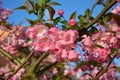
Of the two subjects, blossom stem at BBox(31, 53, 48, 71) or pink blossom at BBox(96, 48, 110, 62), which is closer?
pink blossom at BBox(96, 48, 110, 62)

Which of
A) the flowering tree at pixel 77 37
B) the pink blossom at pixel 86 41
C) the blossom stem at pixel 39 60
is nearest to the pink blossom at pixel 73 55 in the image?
the flowering tree at pixel 77 37

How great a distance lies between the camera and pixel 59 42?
2.06 m

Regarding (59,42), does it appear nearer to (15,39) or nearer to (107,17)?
(107,17)

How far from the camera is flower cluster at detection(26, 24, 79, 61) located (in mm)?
2049

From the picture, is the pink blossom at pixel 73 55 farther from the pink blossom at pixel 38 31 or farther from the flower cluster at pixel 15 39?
the flower cluster at pixel 15 39

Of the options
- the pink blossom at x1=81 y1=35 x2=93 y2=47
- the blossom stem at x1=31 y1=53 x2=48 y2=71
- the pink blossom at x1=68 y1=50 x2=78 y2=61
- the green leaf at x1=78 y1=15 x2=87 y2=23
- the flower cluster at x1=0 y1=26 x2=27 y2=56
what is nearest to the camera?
the pink blossom at x1=68 y1=50 x2=78 y2=61

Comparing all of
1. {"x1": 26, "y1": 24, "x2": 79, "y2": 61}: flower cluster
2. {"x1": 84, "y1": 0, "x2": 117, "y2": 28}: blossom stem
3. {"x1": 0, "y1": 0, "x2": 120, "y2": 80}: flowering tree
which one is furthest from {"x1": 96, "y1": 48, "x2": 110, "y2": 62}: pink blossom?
{"x1": 26, "y1": 24, "x2": 79, "y2": 61}: flower cluster

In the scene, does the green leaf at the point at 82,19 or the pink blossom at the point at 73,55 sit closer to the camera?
the pink blossom at the point at 73,55

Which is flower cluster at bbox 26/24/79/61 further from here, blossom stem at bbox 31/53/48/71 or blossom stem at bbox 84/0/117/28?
blossom stem at bbox 31/53/48/71

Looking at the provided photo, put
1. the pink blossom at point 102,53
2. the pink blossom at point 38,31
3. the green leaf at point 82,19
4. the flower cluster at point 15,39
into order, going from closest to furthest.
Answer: the pink blossom at point 38,31 → the pink blossom at point 102,53 → the green leaf at point 82,19 → the flower cluster at point 15,39

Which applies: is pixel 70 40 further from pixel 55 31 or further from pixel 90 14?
pixel 90 14

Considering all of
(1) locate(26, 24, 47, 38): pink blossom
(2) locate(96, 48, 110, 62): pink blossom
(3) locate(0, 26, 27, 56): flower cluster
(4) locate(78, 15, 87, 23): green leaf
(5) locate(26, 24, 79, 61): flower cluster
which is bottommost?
(5) locate(26, 24, 79, 61): flower cluster

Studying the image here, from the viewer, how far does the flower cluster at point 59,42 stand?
2049 mm

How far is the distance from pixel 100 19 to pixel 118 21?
310mm
